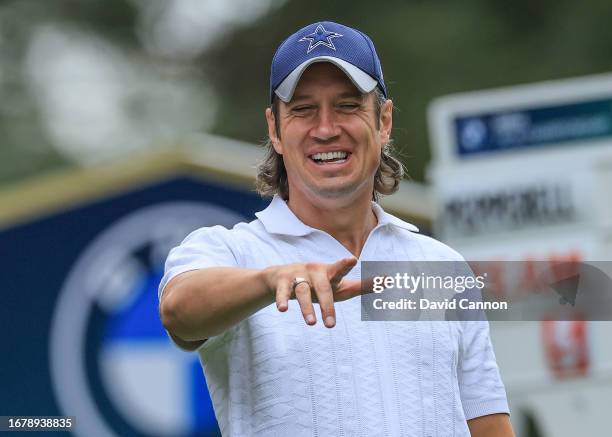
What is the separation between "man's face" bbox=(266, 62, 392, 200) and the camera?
12.4ft

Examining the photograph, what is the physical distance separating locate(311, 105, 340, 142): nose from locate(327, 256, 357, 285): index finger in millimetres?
693

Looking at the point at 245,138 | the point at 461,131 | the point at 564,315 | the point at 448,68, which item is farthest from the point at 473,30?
the point at 564,315

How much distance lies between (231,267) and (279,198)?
21.3 inches

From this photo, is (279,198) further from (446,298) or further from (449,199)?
(449,199)

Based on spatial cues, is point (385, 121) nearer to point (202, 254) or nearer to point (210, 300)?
point (202, 254)

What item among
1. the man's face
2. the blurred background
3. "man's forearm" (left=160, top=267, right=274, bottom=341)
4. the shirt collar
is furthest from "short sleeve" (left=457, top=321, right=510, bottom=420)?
the blurred background

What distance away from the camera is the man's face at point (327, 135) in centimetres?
379

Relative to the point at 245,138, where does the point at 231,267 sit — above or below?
below

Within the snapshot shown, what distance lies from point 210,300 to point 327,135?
564mm

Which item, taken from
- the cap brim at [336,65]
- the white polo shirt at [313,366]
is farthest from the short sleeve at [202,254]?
the cap brim at [336,65]

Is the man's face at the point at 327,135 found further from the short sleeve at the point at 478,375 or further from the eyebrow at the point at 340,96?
the short sleeve at the point at 478,375

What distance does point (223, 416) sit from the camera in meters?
3.69

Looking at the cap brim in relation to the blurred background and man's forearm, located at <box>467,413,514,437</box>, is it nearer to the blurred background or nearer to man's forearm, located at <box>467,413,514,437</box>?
man's forearm, located at <box>467,413,514,437</box>

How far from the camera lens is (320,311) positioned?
346 centimetres
